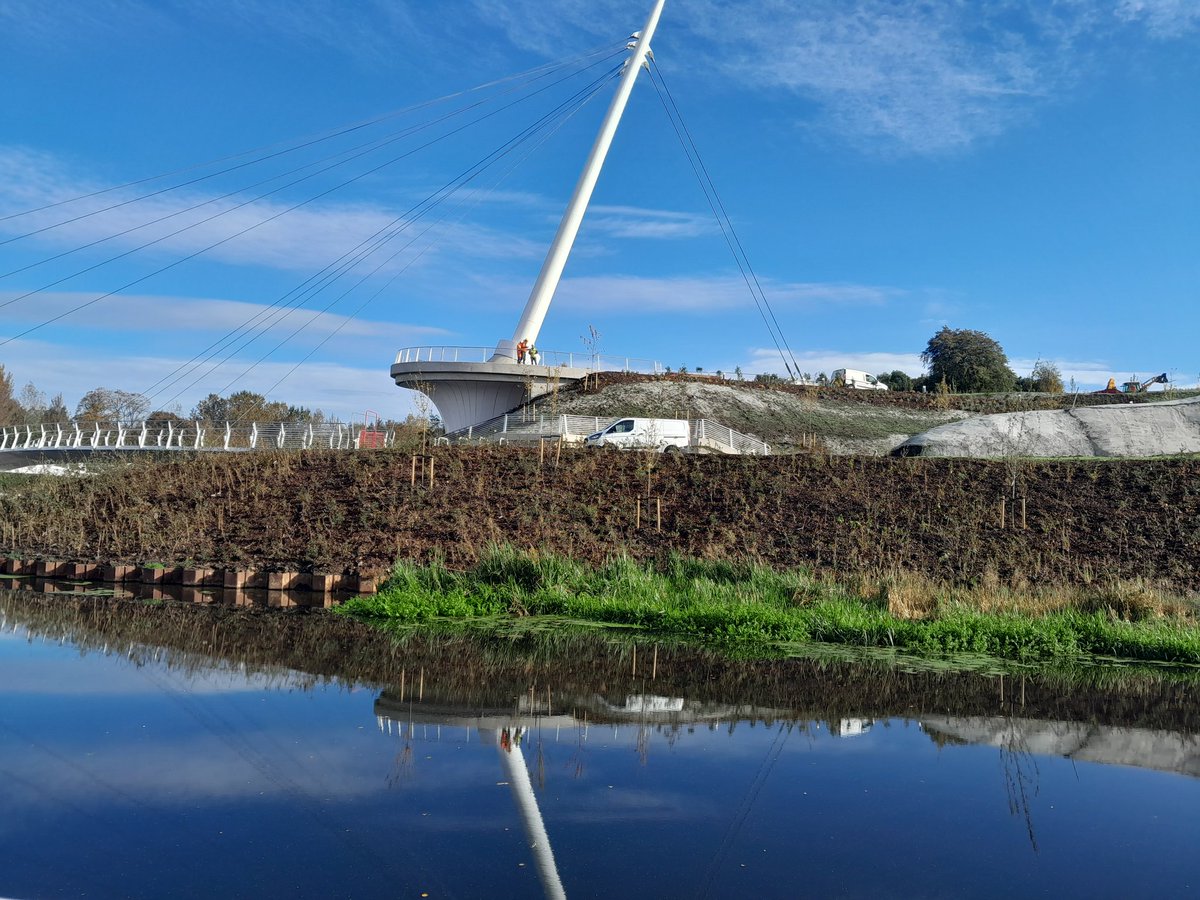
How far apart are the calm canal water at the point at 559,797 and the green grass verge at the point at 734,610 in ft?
11.2

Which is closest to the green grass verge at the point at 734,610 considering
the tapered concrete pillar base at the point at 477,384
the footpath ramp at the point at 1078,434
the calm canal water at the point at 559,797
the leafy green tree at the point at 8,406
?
the calm canal water at the point at 559,797

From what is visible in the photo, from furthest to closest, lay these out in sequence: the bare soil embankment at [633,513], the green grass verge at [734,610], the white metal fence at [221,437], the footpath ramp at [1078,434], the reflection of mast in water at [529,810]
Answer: the white metal fence at [221,437] < the footpath ramp at [1078,434] < the bare soil embankment at [633,513] < the green grass verge at [734,610] < the reflection of mast in water at [529,810]

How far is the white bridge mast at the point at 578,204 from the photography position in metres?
41.7

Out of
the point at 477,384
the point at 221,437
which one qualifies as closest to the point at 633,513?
the point at 477,384

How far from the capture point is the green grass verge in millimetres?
12172

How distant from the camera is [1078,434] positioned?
2880 centimetres

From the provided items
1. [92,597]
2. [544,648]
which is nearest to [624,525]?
[544,648]

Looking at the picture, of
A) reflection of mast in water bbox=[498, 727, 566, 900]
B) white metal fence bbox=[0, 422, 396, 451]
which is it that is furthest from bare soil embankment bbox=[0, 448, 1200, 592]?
white metal fence bbox=[0, 422, 396, 451]

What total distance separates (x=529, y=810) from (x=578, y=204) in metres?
38.2

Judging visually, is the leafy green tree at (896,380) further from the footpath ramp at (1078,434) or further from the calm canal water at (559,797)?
the calm canal water at (559,797)

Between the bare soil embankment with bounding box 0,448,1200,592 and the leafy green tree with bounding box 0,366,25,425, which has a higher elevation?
the leafy green tree with bounding box 0,366,25,425

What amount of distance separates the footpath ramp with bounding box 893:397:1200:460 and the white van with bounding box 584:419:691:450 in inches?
278

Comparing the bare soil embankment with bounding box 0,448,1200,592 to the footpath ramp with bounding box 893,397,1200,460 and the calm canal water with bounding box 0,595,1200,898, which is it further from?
the calm canal water with bounding box 0,595,1200,898

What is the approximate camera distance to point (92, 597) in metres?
16.0
